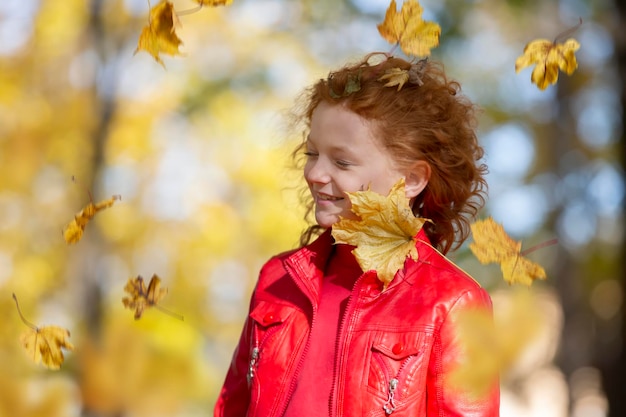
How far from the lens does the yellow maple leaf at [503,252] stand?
1903 mm

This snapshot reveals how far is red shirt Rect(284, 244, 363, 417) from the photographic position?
182 centimetres

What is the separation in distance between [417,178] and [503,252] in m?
0.28

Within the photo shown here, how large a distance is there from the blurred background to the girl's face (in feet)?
17.6

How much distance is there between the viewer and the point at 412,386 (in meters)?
1.77

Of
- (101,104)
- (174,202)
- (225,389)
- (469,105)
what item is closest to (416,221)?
(469,105)

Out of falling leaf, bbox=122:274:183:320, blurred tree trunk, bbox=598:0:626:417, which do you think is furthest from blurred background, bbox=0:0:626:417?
falling leaf, bbox=122:274:183:320

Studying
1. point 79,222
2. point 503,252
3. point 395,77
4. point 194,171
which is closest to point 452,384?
point 503,252

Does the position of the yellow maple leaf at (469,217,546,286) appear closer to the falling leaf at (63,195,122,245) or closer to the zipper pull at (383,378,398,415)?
the zipper pull at (383,378,398,415)

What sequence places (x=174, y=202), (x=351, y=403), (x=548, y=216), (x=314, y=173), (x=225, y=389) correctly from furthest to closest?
(x=174, y=202) < (x=548, y=216) < (x=225, y=389) < (x=314, y=173) < (x=351, y=403)

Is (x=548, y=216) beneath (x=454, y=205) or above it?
above

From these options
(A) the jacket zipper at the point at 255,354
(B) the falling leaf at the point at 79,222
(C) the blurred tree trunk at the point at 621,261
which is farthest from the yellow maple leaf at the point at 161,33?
(C) the blurred tree trunk at the point at 621,261

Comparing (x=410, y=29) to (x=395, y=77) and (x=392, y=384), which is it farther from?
(x=392, y=384)

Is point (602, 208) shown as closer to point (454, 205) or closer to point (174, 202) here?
point (174, 202)

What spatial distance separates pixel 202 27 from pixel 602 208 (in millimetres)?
5960
